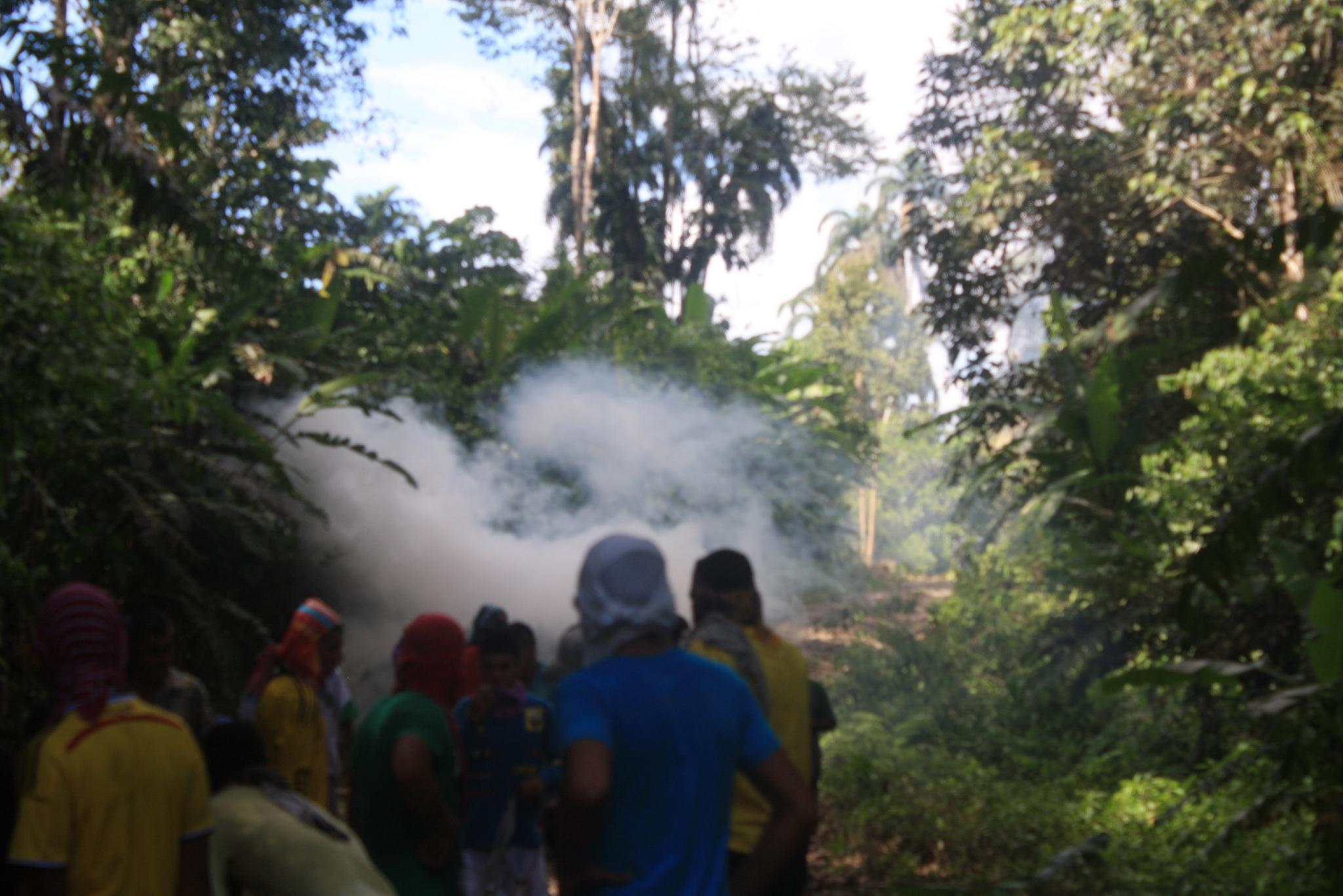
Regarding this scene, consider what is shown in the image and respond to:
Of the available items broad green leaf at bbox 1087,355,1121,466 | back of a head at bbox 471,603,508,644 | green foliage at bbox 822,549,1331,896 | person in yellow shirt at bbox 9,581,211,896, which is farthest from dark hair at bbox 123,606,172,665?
broad green leaf at bbox 1087,355,1121,466

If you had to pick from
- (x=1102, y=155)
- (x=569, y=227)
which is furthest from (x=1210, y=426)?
(x=569, y=227)

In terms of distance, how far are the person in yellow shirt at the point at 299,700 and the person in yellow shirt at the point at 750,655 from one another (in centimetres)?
135

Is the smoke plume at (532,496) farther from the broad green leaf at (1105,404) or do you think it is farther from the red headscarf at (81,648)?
the red headscarf at (81,648)

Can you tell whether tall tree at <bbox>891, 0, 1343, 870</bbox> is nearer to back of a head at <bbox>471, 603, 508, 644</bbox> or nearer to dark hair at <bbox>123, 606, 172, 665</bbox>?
back of a head at <bbox>471, 603, 508, 644</bbox>

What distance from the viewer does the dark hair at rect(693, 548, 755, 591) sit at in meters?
3.71

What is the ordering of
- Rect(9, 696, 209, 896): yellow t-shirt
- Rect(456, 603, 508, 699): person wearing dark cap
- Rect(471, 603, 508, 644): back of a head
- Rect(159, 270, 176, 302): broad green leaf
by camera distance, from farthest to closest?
Rect(159, 270, 176, 302): broad green leaf → Rect(456, 603, 508, 699): person wearing dark cap → Rect(471, 603, 508, 644): back of a head → Rect(9, 696, 209, 896): yellow t-shirt

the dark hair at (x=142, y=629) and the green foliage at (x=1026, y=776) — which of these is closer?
the dark hair at (x=142, y=629)

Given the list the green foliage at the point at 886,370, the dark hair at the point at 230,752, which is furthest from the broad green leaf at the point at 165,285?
→ the green foliage at the point at 886,370

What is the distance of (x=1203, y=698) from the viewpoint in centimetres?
799

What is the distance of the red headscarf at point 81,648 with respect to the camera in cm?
258

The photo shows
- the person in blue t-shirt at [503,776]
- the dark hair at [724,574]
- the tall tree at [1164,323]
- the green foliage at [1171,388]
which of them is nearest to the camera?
the dark hair at [724,574]

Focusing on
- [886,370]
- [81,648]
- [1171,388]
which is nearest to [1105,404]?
[1171,388]

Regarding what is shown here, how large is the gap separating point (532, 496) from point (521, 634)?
7125 mm

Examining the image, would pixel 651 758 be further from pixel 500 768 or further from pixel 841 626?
pixel 841 626
